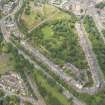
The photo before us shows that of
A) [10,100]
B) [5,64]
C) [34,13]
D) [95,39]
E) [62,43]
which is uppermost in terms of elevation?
[34,13]

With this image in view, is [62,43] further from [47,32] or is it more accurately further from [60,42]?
[47,32]

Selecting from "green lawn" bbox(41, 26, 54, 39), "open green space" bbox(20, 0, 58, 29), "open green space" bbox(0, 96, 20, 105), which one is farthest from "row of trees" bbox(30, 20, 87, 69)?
"open green space" bbox(0, 96, 20, 105)

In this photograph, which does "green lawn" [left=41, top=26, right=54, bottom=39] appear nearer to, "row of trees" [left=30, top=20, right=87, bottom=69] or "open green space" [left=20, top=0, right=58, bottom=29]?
"row of trees" [left=30, top=20, right=87, bottom=69]

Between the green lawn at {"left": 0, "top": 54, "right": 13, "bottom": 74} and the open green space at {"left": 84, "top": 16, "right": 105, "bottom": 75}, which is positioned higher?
the open green space at {"left": 84, "top": 16, "right": 105, "bottom": 75}

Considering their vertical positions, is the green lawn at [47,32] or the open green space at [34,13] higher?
the open green space at [34,13]

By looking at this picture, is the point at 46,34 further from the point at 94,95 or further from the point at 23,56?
the point at 94,95

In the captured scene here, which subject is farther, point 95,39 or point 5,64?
point 95,39

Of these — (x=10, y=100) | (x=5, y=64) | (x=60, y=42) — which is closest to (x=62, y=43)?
(x=60, y=42)

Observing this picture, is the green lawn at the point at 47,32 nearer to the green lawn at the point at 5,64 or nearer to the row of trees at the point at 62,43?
the row of trees at the point at 62,43

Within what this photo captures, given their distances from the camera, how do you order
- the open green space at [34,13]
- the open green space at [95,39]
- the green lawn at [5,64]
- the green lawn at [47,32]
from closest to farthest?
the open green space at [95,39]
the green lawn at [5,64]
the green lawn at [47,32]
the open green space at [34,13]

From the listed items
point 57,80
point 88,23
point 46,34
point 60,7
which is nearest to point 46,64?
point 57,80

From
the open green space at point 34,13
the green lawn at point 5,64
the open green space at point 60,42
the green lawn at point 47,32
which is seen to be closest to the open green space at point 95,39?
the open green space at point 60,42
